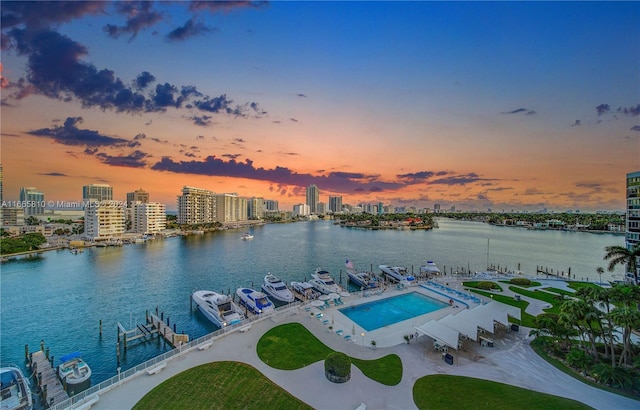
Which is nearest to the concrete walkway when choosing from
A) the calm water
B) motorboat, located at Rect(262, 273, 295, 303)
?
the calm water

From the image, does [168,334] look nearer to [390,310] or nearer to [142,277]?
[390,310]

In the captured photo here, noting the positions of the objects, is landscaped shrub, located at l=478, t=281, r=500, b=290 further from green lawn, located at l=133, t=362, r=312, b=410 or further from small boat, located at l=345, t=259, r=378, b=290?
green lawn, located at l=133, t=362, r=312, b=410

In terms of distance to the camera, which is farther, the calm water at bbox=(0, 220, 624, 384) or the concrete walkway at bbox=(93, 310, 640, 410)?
the calm water at bbox=(0, 220, 624, 384)

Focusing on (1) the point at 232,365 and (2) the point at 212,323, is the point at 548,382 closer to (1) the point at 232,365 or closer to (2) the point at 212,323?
(1) the point at 232,365

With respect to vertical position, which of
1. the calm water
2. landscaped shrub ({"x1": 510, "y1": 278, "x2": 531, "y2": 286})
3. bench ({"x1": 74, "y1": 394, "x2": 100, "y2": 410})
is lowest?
the calm water

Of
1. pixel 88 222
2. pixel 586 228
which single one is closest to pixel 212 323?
pixel 88 222

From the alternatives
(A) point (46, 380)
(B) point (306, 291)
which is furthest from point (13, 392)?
(B) point (306, 291)
